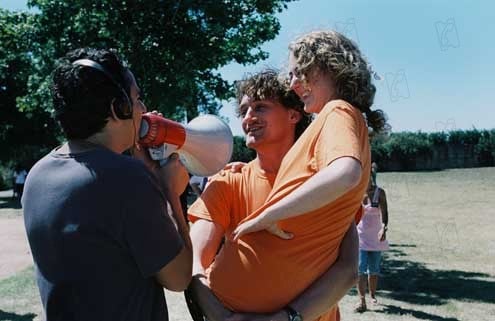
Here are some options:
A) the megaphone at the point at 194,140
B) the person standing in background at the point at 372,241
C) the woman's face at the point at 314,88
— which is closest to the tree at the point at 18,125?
the person standing in background at the point at 372,241

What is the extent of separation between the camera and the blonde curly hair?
2090 mm

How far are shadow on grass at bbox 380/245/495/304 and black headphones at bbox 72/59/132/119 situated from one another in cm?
738

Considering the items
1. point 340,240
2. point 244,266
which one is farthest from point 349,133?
point 244,266

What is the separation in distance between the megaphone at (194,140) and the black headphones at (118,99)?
9.4 inches

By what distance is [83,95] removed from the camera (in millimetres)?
1712

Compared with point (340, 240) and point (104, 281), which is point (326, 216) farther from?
point (104, 281)

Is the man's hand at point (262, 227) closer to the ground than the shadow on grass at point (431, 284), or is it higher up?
higher up


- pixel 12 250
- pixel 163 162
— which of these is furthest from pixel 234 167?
pixel 12 250

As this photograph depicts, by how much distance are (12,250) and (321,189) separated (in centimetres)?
1291

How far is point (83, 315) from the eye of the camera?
65.9 inches

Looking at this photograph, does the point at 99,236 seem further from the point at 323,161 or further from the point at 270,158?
the point at 270,158

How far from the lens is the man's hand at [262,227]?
5.99 ft

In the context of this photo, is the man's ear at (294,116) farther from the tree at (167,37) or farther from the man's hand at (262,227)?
the tree at (167,37)

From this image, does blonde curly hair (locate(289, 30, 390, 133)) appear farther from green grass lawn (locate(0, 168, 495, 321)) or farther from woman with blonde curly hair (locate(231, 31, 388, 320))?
green grass lawn (locate(0, 168, 495, 321))
